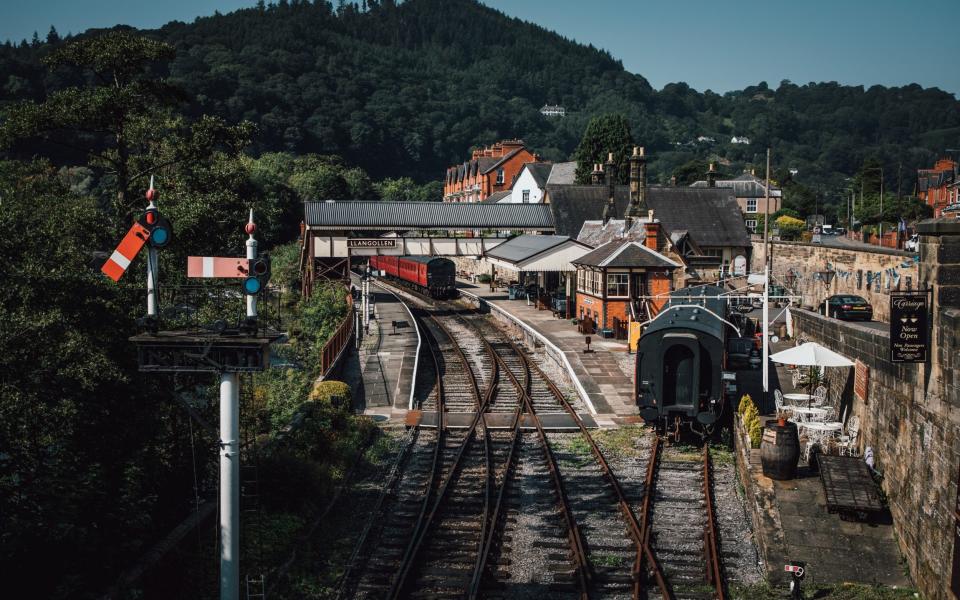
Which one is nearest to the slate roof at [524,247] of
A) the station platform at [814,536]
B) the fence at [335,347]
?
the fence at [335,347]

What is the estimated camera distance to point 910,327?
10602mm

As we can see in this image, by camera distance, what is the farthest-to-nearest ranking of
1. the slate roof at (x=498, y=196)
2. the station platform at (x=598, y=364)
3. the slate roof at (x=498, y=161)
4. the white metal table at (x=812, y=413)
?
the slate roof at (x=498, y=161), the slate roof at (x=498, y=196), the station platform at (x=598, y=364), the white metal table at (x=812, y=413)

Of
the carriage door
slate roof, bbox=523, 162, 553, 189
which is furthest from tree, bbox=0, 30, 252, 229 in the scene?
slate roof, bbox=523, 162, 553, 189

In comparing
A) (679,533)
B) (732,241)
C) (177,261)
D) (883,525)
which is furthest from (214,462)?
(732,241)

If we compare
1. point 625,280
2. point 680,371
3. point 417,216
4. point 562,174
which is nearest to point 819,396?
point 680,371

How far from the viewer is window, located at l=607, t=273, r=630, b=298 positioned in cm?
3119

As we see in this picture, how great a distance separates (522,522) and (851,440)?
6.35 meters

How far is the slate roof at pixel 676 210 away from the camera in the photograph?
162 ft

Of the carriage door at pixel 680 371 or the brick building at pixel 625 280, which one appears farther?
the brick building at pixel 625 280

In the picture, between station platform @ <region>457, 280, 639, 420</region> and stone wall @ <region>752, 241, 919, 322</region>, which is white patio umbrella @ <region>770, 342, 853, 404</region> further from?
stone wall @ <region>752, 241, 919, 322</region>

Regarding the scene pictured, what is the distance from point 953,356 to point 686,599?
4471 mm

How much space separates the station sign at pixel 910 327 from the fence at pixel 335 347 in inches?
620

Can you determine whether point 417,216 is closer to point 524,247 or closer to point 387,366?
point 524,247

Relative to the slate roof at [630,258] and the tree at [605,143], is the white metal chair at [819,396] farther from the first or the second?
the tree at [605,143]
